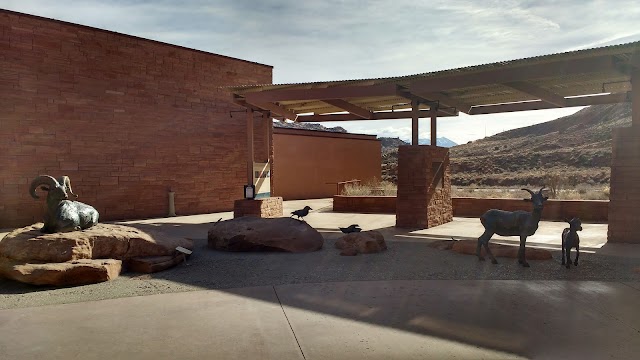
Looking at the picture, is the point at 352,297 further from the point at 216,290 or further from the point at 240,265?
the point at 240,265

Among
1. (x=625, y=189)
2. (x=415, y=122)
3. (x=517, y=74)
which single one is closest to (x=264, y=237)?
(x=415, y=122)

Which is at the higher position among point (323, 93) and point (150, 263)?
point (323, 93)

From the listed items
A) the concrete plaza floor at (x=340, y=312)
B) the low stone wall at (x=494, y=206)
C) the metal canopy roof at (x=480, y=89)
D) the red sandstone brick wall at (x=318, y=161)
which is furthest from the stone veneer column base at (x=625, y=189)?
the red sandstone brick wall at (x=318, y=161)

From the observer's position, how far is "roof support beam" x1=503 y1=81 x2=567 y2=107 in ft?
31.0

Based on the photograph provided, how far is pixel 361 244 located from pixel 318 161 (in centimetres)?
1508

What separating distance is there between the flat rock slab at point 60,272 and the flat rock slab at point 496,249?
588 centimetres

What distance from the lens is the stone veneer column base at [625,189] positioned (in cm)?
865

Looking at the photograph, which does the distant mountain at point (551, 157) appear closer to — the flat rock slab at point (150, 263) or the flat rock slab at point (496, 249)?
the flat rock slab at point (496, 249)

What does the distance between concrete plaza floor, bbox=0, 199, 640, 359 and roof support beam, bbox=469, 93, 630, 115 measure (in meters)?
5.46

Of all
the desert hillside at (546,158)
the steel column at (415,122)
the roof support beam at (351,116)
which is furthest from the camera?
the desert hillside at (546,158)

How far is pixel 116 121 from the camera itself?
12.9m

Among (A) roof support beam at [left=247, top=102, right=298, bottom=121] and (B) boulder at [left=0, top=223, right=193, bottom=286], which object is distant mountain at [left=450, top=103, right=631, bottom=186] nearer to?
(A) roof support beam at [left=247, top=102, right=298, bottom=121]

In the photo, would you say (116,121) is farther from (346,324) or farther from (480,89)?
(346,324)

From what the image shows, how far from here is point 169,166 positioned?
1418 centimetres
